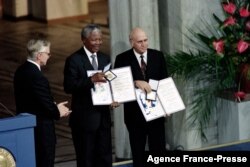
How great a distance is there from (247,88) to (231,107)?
0.28m

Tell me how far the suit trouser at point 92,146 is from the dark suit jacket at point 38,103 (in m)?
0.57

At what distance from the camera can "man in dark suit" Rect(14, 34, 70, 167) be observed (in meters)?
9.05

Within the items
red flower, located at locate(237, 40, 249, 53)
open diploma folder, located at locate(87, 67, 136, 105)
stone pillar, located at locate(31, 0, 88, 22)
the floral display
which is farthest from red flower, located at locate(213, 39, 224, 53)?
stone pillar, located at locate(31, 0, 88, 22)

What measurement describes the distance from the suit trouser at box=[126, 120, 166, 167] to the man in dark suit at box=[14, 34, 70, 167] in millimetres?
987

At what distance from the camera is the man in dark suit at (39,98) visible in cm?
905

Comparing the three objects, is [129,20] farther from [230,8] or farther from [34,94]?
[34,94]

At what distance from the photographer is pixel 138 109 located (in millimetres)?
9859

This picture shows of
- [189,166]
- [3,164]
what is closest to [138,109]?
[189,166]

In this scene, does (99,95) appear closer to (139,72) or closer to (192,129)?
(139,72)

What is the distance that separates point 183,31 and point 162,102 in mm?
1478

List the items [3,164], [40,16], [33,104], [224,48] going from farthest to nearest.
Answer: [40,16] < [224,48] < [33,104] < [3,164]

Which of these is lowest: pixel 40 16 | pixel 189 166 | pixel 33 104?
pixel 189 166

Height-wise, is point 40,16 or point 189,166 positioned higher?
point 40,16

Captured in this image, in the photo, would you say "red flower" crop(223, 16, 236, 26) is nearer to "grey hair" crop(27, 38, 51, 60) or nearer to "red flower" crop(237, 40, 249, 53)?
"red flower" crop(237, 40, 249, 53)
